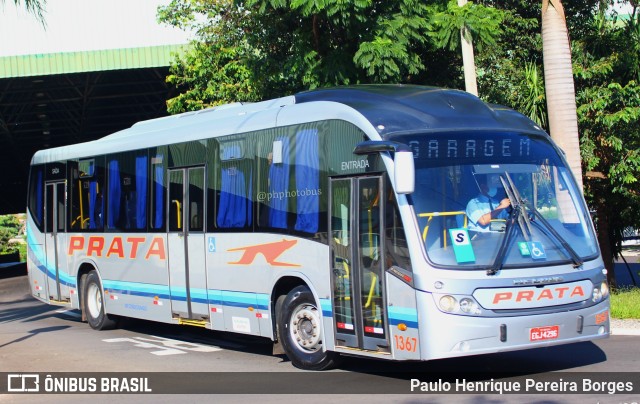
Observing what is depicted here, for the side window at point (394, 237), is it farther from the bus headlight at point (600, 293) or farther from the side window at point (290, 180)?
the bus headlight at point (600, 293)

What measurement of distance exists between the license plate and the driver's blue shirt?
1132 mm

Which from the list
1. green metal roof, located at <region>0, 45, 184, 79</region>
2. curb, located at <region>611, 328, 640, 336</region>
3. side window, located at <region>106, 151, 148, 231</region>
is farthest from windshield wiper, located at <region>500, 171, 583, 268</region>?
green metal roof, located at <region>0, 45, 184, 79</region>

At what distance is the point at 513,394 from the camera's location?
9.10 m

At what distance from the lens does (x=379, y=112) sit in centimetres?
1048

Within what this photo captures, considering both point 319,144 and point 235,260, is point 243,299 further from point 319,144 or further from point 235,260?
point 319,144

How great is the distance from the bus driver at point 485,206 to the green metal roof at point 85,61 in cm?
2444

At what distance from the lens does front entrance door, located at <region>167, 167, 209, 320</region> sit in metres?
13.5

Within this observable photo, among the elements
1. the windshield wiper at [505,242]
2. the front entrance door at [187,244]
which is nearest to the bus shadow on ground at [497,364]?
the windshield wiper at [505,242]

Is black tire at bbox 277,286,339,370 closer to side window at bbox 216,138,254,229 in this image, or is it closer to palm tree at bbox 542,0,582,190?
side window at bbox 216,138,254,229

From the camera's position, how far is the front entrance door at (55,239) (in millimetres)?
18234

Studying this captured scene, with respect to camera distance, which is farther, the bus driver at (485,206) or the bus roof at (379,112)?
the bus roof at (379,112)

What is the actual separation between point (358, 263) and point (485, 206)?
1.54 m

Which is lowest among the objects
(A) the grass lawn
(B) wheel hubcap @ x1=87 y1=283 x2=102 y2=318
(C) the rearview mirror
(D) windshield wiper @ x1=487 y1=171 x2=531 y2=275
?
(A) the grass lawn

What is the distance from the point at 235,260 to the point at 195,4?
1931 cm
